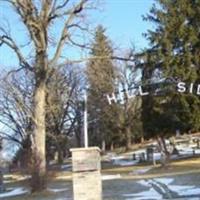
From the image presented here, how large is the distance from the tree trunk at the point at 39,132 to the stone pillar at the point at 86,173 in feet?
27.5

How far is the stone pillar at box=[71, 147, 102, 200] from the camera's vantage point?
17734mm

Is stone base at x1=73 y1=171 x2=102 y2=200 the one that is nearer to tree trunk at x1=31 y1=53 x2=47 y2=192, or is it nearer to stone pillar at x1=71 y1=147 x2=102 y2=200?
stone pillar at x1=71 y1=147 x2=102 y2=200

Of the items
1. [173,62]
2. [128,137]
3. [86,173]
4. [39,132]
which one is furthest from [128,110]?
[86,173]

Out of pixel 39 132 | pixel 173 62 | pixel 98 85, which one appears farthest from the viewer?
pixel 98 85

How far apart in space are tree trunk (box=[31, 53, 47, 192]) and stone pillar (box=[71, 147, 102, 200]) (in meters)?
8.37

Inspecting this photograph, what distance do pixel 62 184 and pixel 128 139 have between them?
34523 millimetres

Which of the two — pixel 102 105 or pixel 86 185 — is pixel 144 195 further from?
pixel 102 105

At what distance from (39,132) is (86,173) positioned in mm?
9519

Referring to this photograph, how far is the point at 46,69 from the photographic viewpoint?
27594 millimetres

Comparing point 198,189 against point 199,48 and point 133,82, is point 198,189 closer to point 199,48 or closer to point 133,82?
point 199,48

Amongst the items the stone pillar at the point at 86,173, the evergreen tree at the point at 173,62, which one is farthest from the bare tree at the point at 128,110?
the stone pillar at the point at 86,173

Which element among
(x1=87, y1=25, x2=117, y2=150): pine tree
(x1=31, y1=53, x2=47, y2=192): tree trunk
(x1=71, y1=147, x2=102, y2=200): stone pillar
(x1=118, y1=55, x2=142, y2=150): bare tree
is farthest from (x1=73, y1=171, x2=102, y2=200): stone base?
(x1=118, y1=55, x2=142, y2=150): bare tree

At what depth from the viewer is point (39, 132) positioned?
2708 cm

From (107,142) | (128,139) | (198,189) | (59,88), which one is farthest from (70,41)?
(107,142)
